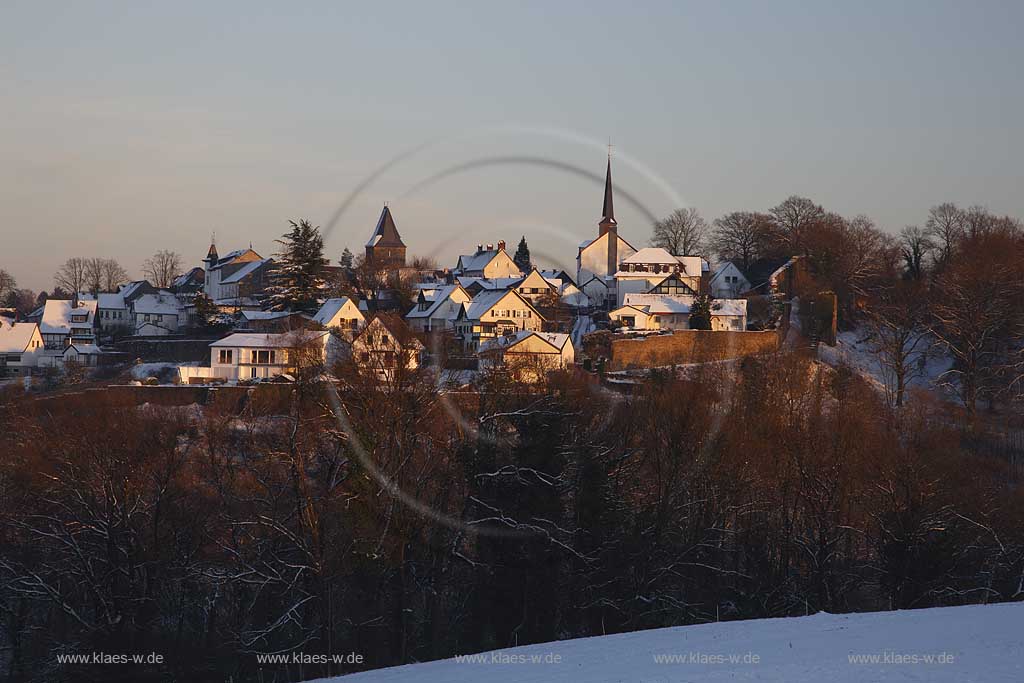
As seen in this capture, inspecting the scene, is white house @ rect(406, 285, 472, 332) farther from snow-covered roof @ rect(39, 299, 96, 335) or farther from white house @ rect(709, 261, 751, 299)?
snow-covered roof @ rect(39, 299, 96, 335)

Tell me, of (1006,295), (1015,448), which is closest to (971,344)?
(1006,295)

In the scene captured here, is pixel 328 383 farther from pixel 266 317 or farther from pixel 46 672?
pixel 266 317

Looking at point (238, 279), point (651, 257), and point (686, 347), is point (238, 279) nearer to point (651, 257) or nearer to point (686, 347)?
point (651, 257)

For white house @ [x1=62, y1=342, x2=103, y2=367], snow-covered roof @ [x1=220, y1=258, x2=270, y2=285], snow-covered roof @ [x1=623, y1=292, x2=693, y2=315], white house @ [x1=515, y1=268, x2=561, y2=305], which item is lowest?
white house @ [x1=62, y1=342, x2=103, y2=367]

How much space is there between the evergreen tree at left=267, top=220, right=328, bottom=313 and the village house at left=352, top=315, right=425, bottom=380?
3297 centimetres

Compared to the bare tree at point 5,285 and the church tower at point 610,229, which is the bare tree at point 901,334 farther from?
the bare tree at point 5,285

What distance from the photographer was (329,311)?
53.8 metres

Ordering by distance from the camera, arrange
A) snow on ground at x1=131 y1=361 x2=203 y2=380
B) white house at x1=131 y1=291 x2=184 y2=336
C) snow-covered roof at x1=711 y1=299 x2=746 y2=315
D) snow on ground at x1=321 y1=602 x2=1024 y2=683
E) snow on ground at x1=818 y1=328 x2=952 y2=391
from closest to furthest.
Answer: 1. snow on ground at x1=321 y1=602 x2=1024 y2=683
2. snow on ground at x1=818 y1=328 x2=952 y2=391
3. snow on ground at x1=131 y1=361 x2=203 y2=380
4. snow-covered roof at x1=711 y1=299 x2=746 y2=315
5. white house at x1=131 y1=291 x2=184 y2=336

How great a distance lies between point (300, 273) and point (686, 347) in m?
22.4

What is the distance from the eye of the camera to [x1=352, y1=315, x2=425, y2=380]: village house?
22594 millimetres

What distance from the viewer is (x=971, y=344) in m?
43.9

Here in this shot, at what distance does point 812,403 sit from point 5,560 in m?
23.5

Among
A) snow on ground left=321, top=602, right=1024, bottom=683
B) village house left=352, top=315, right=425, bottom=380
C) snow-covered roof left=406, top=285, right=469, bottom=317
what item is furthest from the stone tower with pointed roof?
snow on ground left=321, top=602, right=1024, bottom=683

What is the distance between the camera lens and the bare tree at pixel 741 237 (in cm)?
7074
